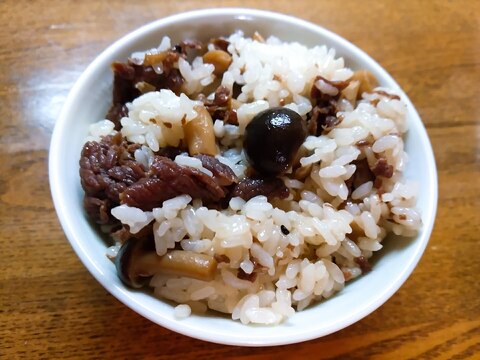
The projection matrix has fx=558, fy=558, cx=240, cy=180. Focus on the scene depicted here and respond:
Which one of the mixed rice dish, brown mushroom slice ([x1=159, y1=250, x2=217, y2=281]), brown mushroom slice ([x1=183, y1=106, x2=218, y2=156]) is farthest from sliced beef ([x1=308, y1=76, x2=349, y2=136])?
brown mushroom slice ([x1=159, y1=250, x2=217, y2=281])

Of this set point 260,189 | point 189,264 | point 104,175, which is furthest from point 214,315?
point 104,175

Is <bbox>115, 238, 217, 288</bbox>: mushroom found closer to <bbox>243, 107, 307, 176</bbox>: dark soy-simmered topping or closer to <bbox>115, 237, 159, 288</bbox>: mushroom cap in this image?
<bbox>115, 237, 159, 288</bbox>: mushroom cap

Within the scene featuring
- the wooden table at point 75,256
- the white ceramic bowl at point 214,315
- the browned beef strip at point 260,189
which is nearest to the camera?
the white ceramic bowl at point 214,315

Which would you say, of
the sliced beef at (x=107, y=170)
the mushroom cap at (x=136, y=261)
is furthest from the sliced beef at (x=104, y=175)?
the mushroom cap at (x=136, y=261)

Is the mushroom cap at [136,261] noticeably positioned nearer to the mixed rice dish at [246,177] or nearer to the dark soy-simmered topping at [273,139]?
the mixed rice dish at [246,177]

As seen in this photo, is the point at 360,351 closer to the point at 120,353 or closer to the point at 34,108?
the point at 120,353
